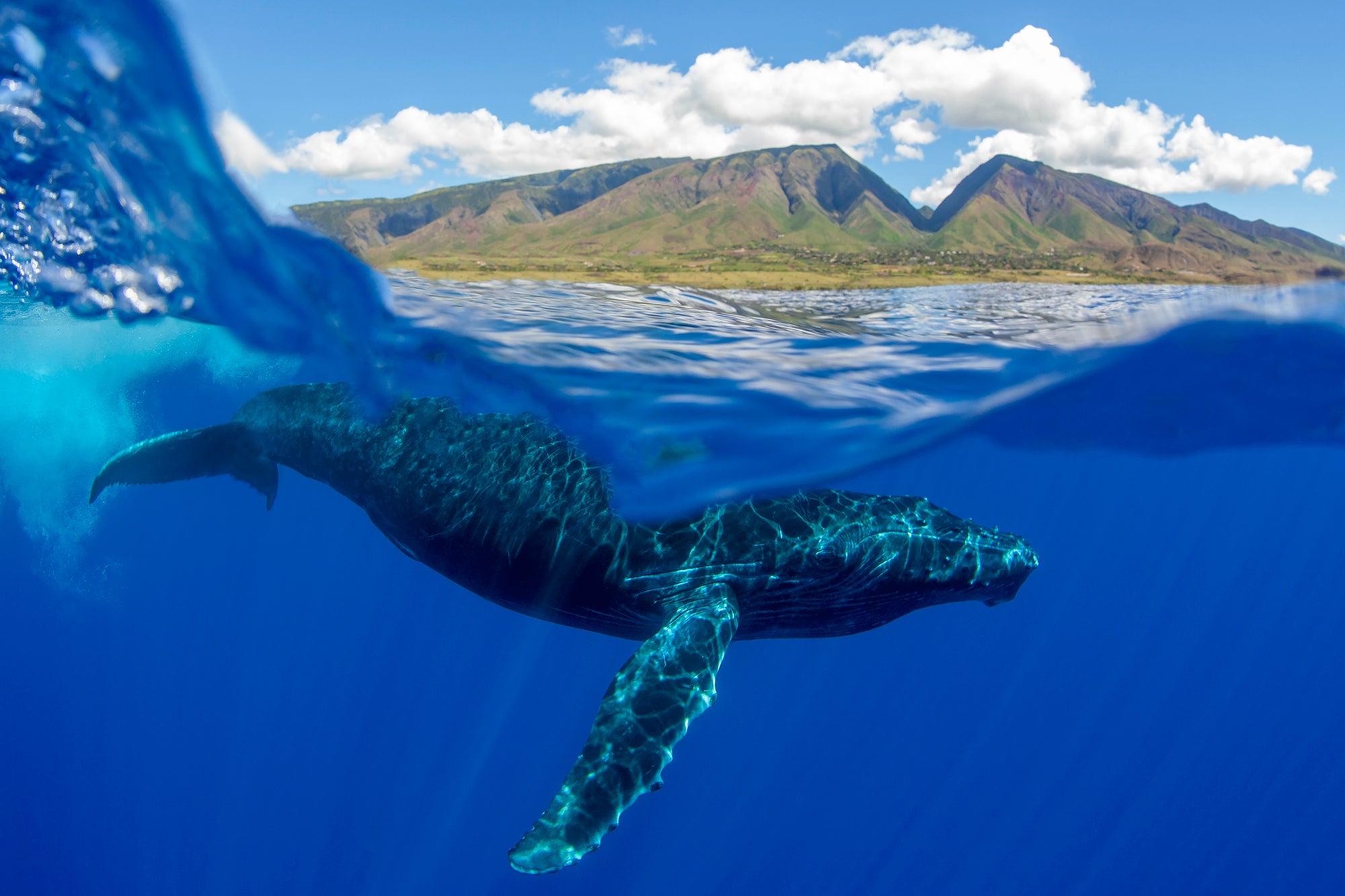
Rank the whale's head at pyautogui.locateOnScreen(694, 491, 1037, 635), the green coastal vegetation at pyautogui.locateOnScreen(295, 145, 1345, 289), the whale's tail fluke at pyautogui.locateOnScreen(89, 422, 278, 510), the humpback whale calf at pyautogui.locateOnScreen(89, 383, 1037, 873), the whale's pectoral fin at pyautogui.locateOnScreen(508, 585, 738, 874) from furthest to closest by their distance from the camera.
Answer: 1. the green coastal vegetation at pyautogui.locateOnScreen(295, 145, 1345, 289)
2. the whale's tail fluke at pyautogui.locateOnScreen(89, 422, 278, 510)
3. the whale's head at pyautogui.locateOnScreen(694, 491, 1037, 635)
4. the humpback whale calf at pyautogui.locateOnScreen(89, 383, 1037, 873)
5. the whale's pectoral fin at pyautogui.locateOnScreen(508, 585, 738, 874)

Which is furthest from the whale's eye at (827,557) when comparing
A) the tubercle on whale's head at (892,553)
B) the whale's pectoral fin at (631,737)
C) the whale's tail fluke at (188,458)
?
the whale's tail fluke at (188,458)

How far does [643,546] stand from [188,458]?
27.3ft

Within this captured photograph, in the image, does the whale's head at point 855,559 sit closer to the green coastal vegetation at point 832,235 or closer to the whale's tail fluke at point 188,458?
the green coastal vegetation at point 832,235

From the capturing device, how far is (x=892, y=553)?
239 inches

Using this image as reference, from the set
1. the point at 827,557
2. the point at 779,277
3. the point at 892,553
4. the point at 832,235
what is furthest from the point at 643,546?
the point at 832,235

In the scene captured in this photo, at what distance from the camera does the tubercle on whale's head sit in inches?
230

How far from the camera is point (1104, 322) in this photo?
1062 cm

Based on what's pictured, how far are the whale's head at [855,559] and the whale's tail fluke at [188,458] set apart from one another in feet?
27.3

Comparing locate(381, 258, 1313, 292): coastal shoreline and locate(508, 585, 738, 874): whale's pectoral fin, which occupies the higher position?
→ locate(381, 258, 1313, 292): coastal shoreline

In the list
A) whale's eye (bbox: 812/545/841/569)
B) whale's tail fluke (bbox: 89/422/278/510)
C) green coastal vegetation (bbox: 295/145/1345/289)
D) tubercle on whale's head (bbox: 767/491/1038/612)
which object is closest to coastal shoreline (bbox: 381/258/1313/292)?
green coastal vegetation (bbox: 295/145/1345/289)

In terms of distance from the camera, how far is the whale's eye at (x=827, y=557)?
5777 mm

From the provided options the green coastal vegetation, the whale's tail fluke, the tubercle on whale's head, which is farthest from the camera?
the green coastal vegetation

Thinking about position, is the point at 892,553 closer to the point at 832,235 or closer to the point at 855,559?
the point at 855,559

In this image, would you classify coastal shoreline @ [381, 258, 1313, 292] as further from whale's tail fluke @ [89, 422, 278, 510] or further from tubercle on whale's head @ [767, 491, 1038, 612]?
tubercle on whale's head @ [767, 491, 1038, 612]
